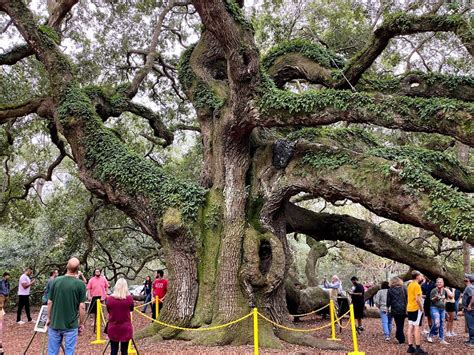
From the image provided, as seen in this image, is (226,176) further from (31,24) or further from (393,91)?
(31,24)

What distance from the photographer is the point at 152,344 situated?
26.2ft

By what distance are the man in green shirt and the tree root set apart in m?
4.64

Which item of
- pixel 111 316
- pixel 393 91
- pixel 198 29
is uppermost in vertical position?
pixel 198 29

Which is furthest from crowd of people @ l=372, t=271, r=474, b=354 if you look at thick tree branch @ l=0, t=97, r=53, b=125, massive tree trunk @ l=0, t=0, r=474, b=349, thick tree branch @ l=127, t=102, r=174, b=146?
thick tree branch @ l=0, t=97, r=53, b=125

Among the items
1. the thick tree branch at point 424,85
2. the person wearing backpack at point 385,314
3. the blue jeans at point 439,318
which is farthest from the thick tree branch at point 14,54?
the blue jeans at point 439,318

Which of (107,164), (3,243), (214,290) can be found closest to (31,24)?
(107,164)

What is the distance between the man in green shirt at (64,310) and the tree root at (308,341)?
4.64 m

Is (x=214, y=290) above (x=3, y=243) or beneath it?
beneath

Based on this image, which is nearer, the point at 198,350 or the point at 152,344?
the point at 198,350

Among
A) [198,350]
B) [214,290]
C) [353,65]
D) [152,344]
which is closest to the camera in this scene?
[198,350]

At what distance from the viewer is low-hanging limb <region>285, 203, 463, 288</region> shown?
9867 millimetres

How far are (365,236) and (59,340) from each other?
288 inches

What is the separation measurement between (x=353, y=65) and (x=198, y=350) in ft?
21.8

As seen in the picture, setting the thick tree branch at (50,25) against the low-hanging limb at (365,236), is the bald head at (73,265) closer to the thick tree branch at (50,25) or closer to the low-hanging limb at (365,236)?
the low-hanging limb at (365,236)
